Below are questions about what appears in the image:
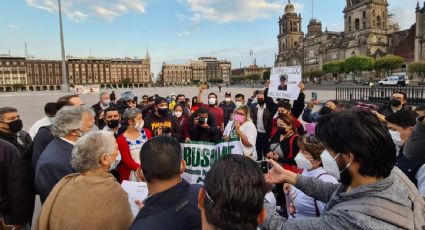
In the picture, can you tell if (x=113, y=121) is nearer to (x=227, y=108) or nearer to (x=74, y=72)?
(x=227, y=108)

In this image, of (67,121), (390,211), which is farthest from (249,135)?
(390,211)

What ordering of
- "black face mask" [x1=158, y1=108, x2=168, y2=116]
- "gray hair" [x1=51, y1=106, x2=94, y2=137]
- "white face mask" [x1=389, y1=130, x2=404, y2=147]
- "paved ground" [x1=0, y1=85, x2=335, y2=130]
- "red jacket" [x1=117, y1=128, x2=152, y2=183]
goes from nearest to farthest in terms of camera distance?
"gray hair" [x1=51, y1=106, x2=94, y2=137] → "white face mask" [x1=389, y1=130, x2=404, y2=147] → "red jacket" [x1=117, y1=128, x2=152, y2=183] → "black face mask" [x1=158, y1=108, x2=168, y2=116] → "paved ground" [x1=0, y1=85, x2=335, y2=130]

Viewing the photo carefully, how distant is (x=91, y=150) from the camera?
2266 millimetres

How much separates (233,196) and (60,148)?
2207 millimetres

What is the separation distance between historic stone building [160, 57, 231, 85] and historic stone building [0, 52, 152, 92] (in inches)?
741

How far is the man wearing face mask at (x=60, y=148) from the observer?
2656 mm

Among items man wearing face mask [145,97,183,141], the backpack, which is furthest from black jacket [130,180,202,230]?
man wearing face mask [145,97,183,141]

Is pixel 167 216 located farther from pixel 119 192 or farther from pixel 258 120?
pixel 258 120

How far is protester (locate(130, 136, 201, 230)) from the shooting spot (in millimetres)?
1716

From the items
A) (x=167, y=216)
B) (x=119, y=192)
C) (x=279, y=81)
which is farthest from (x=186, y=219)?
(x=279, y=81)

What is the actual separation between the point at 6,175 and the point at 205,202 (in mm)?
2624

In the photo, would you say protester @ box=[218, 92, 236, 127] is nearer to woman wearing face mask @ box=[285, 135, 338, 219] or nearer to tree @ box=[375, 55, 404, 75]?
woman wearing face mask @ box=[285, 135, 338, 219]

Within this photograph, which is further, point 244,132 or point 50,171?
point 244,132

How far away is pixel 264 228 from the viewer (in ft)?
5.39
